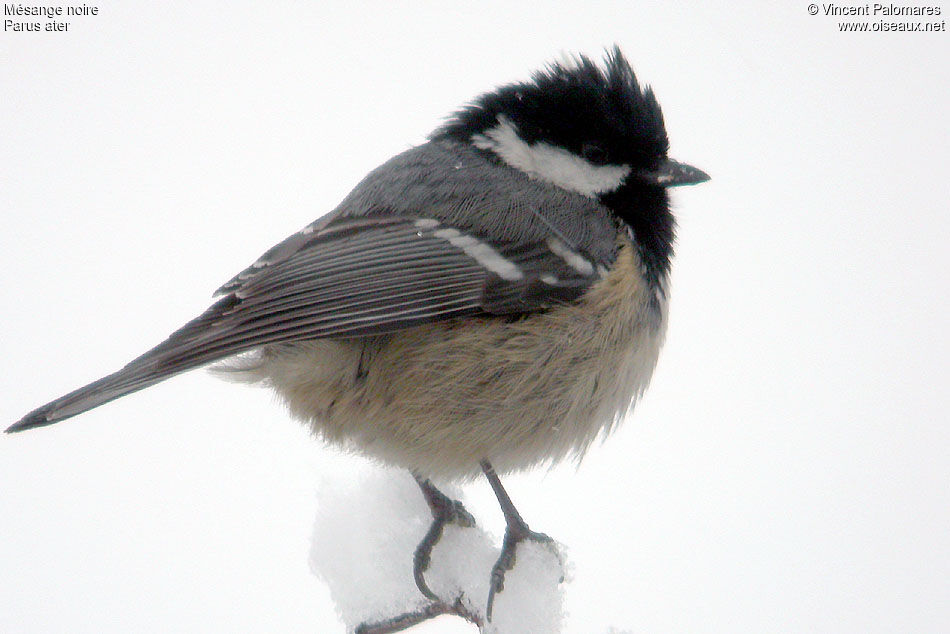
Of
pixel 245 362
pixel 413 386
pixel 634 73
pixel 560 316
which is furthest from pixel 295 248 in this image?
pixel 634 73

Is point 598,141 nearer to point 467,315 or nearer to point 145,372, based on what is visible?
point 467,315

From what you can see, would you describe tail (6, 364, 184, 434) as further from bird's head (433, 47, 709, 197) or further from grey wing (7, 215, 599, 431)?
bird's head (433, 47, 709, 197)

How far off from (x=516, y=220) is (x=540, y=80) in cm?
39

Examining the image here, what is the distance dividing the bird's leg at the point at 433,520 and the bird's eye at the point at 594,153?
82 cm

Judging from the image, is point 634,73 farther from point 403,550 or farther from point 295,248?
point 403,550

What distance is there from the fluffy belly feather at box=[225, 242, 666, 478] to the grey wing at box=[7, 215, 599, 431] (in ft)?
0.18

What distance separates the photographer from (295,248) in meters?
1.78

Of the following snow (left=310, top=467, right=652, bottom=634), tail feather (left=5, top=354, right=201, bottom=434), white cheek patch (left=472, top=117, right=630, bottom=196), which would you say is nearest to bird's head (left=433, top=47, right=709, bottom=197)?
white cheek patch (left=472, top=117, right=630, bottom=196)

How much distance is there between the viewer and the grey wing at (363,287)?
1.47 metres

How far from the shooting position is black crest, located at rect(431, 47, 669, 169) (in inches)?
75.5

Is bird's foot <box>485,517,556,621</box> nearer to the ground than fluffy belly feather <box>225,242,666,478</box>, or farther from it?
nearer to the ground

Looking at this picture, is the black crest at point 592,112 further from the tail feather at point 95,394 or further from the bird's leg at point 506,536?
the tail feather at point 95,394

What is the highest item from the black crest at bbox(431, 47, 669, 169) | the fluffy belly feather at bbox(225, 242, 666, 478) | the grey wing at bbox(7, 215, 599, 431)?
the black crest at bbox(431, 47, 669, 169)

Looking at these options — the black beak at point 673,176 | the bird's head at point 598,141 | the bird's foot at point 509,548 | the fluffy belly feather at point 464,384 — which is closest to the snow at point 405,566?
the bird's foot at point 509,548
